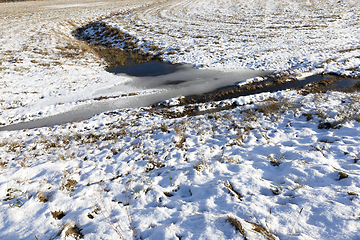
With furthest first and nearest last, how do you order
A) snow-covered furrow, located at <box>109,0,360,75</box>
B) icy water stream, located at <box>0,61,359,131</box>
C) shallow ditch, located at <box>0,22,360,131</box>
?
snow-covered furrow, located at <box>109,0,360,75</box>, shallow ditch, located at <box>0,22,360,131</box>, icy water stream, located at <box>0,61,359,131</box>

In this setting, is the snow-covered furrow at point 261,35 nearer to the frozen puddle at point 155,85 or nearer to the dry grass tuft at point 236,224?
the frozen puddle at point 155,85

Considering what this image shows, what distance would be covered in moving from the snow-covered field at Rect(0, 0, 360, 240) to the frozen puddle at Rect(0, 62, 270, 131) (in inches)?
18.0

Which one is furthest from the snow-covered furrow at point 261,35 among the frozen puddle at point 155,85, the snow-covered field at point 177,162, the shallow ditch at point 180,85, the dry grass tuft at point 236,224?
the dry grass tuft at point 236,224

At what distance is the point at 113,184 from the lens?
13.4 ft

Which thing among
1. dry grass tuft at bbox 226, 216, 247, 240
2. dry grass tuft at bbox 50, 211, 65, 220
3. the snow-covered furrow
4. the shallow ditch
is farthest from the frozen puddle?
dry grass tuft at bbox 226, 216, 247, 240

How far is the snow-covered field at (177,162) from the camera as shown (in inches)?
110

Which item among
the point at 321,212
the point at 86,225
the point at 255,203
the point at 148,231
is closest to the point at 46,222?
the point at 86,225

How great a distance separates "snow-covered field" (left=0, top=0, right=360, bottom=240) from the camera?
279 centimetres

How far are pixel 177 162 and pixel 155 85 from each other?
7.90m

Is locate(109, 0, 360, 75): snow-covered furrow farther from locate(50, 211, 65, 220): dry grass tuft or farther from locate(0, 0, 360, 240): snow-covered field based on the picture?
locate(50, 211, 65, 220): dry grass tuft

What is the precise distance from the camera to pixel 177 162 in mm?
5004

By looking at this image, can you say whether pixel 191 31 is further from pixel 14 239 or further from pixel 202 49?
pixel 14 239

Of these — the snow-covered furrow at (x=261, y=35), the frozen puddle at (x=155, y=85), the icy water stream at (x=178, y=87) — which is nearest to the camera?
the frozen puddle at (x=155, y=85)

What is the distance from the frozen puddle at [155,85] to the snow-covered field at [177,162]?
458 millimetres
